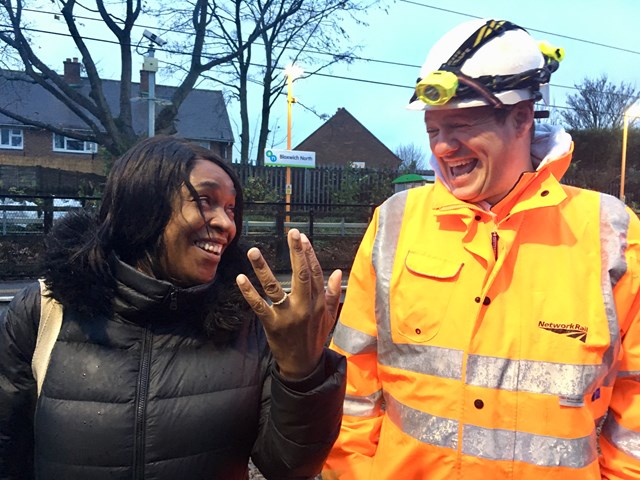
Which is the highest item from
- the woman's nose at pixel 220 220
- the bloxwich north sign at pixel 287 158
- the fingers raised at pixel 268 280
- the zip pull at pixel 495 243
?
the bloxwich north sign at pixel 287 158

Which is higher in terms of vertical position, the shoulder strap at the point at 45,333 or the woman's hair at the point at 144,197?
the woman's hair at the point at 144,197

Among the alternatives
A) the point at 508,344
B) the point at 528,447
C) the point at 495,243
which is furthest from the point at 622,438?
the point at 495,243

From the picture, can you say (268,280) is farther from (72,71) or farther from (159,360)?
(72,71)

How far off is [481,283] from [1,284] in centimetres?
902

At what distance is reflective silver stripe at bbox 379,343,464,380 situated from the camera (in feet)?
5.23

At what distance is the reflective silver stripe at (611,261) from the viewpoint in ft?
5.09

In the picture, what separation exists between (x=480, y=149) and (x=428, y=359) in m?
0.68

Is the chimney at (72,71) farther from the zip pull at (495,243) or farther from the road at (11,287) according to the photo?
the zip pull at (495,243)

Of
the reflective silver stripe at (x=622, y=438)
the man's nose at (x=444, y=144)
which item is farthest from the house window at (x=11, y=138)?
the reflective silver stripe at (x=622, y=438)

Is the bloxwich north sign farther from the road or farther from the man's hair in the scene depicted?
the man's hair

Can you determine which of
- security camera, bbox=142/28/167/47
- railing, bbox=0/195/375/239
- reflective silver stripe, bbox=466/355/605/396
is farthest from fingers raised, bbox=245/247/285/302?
security camera, bbox=142/28/167/47

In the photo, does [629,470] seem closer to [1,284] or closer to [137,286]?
[137,286]

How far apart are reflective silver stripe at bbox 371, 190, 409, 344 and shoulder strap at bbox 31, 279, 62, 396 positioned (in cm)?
98

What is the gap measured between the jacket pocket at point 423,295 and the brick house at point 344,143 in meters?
43.6
